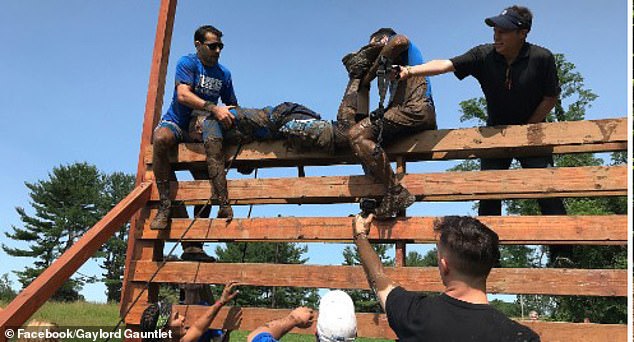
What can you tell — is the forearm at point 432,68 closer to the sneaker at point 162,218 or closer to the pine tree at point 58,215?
the sneaker at point 162,218

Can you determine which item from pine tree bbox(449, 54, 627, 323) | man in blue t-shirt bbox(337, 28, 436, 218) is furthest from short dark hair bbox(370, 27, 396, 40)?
pine tree bbox(449, 54, 627, 323)

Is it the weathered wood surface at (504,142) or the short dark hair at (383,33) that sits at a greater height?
the short dark hair at (383,33)

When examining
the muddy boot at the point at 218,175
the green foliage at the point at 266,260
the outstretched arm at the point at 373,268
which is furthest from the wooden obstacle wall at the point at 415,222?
the green foliage at the point at 266,260

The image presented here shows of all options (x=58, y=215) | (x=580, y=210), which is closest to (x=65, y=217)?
(x=58, y=215)

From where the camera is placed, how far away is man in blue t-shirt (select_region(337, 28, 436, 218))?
4078 mm

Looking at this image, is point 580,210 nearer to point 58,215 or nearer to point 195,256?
point 195,256

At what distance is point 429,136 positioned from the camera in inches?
170

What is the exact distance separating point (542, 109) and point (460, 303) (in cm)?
266

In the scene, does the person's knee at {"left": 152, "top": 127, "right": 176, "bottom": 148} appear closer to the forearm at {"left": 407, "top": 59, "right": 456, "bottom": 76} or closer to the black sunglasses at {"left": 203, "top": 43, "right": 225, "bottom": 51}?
the black sunglasses at {"left": 203, "top": 43, "right": 225, "bottom": 51}

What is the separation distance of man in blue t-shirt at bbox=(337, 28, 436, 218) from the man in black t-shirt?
75.2 inches

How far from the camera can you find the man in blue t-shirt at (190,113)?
4.89 meters

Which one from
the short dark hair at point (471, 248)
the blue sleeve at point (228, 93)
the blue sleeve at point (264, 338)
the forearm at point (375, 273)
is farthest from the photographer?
the blue sleeve at point (228, 93)

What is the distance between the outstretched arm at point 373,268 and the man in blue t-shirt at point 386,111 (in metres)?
1.52

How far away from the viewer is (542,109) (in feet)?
13.5
